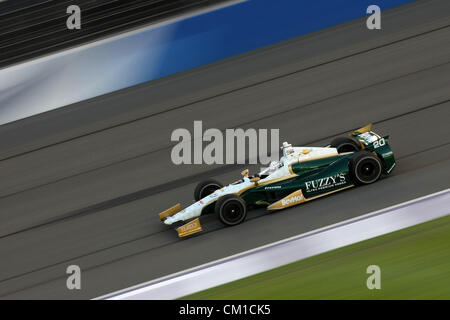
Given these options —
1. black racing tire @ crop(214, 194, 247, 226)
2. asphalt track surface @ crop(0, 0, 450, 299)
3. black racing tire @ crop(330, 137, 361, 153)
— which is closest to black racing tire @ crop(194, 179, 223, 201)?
asphalt track surface @ crop(0, 0, 450, 299)

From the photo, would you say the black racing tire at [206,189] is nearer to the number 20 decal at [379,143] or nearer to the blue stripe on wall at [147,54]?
the number 20 decal at [379,143]

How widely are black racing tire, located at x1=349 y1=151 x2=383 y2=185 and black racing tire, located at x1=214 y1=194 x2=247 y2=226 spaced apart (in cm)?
133

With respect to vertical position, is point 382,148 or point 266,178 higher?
point 382,148

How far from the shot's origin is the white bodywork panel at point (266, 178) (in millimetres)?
9078

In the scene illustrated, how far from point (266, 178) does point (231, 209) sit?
575 mm

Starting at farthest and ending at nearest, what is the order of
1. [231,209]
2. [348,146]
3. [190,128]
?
[190,128], [348,146], [231,209]

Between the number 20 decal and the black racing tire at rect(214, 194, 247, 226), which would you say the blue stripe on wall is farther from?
the black racing tire at rect(214, 194, 247, 226)

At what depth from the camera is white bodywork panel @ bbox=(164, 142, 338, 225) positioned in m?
9.08

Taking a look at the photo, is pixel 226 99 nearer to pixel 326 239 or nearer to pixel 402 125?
pixel 402 125

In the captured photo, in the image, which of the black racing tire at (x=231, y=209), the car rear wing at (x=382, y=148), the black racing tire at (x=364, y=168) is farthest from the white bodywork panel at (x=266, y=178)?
the car rear wing at (x=382, y=148)

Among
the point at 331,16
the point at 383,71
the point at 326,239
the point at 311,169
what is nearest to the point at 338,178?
the point at 311,169

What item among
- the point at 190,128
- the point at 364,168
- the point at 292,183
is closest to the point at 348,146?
the point at 364,168

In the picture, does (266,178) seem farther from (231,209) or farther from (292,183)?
(231,209)

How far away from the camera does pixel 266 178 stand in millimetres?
9094
